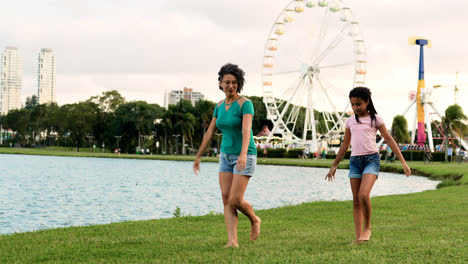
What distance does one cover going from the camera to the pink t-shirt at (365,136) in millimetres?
6816

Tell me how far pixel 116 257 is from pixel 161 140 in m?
101

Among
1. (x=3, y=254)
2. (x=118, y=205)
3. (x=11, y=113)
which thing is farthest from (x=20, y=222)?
(x=11, y=113)

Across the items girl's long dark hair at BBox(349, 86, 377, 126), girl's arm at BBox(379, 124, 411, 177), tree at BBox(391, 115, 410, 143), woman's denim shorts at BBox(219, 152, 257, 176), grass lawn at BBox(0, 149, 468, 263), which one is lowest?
grass lawn at BBox(0, 149, 468, 263)

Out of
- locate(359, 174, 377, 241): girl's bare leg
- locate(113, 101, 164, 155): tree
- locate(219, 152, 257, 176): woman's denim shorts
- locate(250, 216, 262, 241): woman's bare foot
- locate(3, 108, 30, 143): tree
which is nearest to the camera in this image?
locate(219, 152, 257, 176): woman's denim shorts

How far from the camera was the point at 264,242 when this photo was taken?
716 centimetres

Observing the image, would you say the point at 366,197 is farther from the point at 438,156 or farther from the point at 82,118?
the point at 82,118

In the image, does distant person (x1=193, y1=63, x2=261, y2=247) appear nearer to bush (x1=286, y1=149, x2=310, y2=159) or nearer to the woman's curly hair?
the woman's curly hair

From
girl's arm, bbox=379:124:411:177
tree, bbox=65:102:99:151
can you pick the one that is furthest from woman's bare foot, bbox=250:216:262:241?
tree, bbox=65:102:99:151

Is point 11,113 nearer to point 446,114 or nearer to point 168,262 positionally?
point 446,114

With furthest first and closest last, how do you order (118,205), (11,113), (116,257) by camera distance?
(11,113) < (118,205) < (116,257)

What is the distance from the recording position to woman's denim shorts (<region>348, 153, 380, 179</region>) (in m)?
6.78

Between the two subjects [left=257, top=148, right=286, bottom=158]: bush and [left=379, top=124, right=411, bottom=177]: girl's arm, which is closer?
[left=379, top=124, right=411, bottom=177]: girl's arm

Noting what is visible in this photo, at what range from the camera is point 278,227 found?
913cm

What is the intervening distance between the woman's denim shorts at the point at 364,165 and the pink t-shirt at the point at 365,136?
5cm
